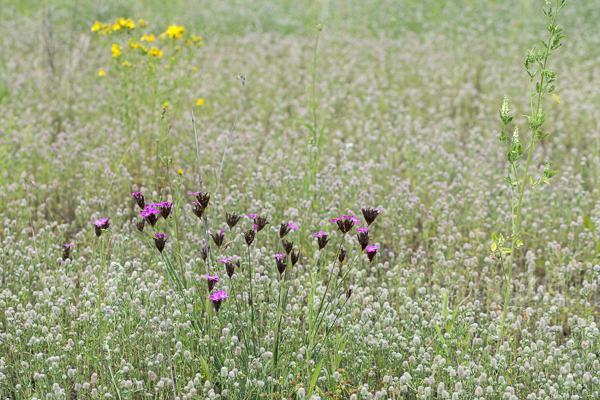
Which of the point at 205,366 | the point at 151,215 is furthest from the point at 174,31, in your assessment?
the point at 205,366

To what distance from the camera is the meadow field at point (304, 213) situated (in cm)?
274

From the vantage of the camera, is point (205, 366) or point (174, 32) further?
point (174, 32)

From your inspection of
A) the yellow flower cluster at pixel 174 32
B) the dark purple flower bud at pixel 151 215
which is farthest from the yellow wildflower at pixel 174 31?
the dark purple flower bud at pixel 151 215

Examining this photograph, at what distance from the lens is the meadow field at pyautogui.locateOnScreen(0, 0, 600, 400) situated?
274cm

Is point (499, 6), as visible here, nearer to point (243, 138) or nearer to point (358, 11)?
point (358, 11)

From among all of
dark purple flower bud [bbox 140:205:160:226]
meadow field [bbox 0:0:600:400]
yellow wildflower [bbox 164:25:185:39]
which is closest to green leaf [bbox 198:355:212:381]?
meadow field [bbox 0:0:600:400]

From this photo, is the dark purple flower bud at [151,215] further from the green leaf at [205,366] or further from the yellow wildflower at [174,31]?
the yellow wildflower at [174,31]

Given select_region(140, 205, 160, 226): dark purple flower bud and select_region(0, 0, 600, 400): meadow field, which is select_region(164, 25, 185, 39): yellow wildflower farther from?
select_region(140, 205, 160, 226): dark purple flower bud

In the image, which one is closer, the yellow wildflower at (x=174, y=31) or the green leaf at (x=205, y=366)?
the green leaf at (x=205, y=366)

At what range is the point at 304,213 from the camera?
4195 mm

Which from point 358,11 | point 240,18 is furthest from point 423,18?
point 240,18

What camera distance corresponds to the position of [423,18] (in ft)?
35.7

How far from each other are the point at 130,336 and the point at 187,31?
8256 mm

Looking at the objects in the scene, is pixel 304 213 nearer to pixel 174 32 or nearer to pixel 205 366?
pixel 205 366
